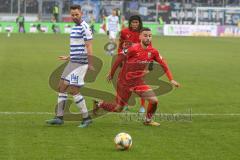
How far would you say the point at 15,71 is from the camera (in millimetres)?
20516

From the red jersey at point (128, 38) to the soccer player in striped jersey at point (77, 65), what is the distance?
1673 millimetres

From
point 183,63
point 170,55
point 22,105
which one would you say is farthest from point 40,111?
point 170,55

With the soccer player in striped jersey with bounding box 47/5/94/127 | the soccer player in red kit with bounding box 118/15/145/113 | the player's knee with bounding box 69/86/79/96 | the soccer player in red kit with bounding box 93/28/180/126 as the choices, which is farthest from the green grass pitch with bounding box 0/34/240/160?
the soccer player in red kit with bounding box 118/15/145/113

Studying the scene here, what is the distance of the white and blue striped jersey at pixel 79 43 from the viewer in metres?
10.6

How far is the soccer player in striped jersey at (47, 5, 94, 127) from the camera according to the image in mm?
10555

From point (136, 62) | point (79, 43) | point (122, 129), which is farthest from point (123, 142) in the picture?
point (79, 43)

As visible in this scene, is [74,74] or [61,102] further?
[61,102]

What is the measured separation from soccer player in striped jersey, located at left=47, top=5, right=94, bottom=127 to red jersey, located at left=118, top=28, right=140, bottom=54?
167 cm

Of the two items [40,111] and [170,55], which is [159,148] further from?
[170,55]

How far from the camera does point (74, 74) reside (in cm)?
1055

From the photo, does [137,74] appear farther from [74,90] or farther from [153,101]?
[74,90]

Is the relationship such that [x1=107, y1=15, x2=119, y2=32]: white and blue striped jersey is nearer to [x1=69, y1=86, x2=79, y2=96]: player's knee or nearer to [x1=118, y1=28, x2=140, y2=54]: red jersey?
[x1=118, y1=28, x2=140, y2=54]: red jersey

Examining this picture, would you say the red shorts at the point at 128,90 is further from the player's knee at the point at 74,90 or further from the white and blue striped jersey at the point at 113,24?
the white and blue striped jersey at the point at 113,24

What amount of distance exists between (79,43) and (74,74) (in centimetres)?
56
